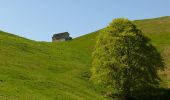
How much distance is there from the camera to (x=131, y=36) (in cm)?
6153

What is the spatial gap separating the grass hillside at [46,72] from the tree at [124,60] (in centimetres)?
292

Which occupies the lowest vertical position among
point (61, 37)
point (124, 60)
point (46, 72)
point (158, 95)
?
point (158, 95)

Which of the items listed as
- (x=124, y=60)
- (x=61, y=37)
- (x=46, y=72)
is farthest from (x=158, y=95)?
(x=61, y=37)

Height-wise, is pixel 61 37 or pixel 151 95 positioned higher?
pixel 61 37

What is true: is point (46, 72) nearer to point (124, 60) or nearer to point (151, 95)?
point (124, 60)

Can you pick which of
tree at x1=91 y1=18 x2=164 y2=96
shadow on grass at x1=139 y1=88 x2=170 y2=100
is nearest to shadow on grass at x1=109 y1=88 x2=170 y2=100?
shadow on grass at x1=139 y1=88 x2=170 y2=100

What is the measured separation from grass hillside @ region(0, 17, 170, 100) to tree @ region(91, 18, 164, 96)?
9.57ft

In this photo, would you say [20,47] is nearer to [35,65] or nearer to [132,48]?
[35,65]

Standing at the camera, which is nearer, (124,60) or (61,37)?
(124,60)

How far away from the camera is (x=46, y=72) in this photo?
208 ft

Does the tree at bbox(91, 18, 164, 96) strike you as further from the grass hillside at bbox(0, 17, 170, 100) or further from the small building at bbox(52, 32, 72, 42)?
the small building at bbox(52, 32, 72, 42)

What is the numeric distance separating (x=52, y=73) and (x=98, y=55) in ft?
23.7

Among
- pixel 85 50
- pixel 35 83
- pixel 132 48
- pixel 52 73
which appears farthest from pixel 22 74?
pixel 85 50

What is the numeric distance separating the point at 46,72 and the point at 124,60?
37.9 feet
